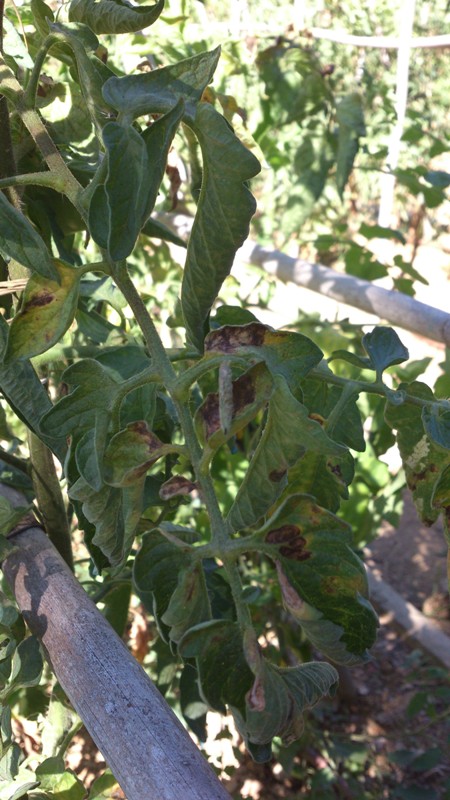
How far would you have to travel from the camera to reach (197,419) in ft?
1.65

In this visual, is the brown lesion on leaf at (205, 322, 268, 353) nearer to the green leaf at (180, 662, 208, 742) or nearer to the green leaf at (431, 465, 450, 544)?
the green leaf at (431, 465, 450, 544)

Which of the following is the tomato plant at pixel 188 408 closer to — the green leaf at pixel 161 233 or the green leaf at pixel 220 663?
the green leaf at pixel 220 663

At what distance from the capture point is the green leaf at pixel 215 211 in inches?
16.8

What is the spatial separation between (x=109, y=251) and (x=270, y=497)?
15 cm

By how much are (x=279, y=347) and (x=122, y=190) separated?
0.48ft

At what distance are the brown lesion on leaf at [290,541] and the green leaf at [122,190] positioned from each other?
181mm

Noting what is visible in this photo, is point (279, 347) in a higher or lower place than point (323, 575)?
higher

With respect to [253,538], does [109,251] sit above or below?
above

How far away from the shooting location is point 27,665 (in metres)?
0.59

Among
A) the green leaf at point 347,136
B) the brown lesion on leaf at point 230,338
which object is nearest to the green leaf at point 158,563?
the brown lesion on leaf at point 230,338

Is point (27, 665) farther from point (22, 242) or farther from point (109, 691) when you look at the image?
point (22, 242)

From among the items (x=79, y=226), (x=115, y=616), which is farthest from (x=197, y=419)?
(x=115, y=616)

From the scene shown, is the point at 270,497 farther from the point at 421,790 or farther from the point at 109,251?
the point at 421,790

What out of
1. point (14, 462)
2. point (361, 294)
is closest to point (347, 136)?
point (361, 294)
